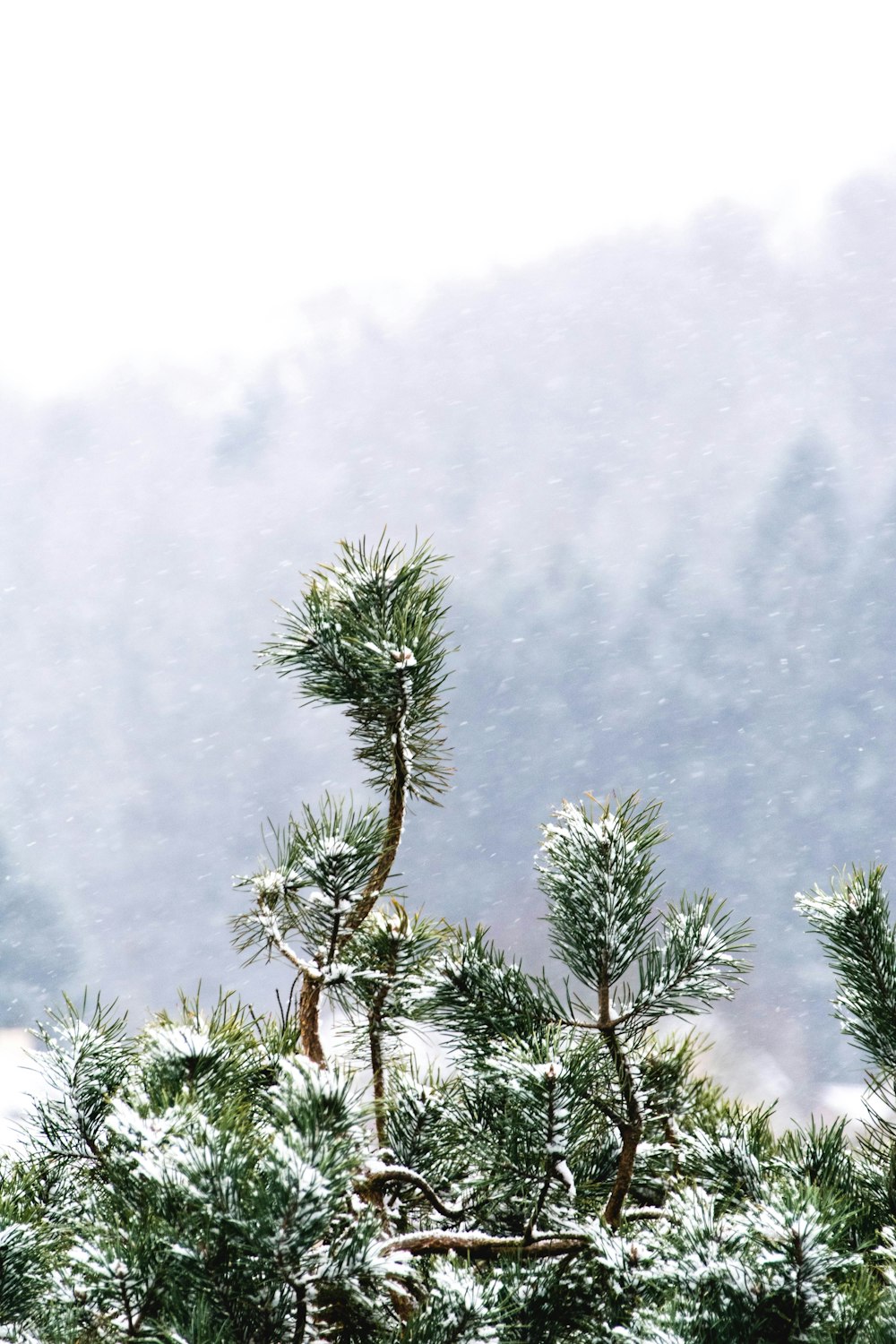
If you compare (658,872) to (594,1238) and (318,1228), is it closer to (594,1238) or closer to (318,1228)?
(594,1238)

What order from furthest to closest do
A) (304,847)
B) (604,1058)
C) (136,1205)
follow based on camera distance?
(304,847) → (604,1058) → (136,1205)

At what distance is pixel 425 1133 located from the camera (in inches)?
35.4

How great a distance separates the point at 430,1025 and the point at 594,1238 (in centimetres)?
26

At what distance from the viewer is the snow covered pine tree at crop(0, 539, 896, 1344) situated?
0.46 m

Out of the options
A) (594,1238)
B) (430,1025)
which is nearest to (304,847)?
(430,1025)

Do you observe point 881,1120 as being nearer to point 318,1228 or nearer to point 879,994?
point 879,994

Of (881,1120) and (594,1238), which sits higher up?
(881,1120)

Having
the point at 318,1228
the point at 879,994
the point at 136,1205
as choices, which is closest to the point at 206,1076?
the point at 136,1205

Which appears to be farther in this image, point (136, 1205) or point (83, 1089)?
point (83, 1089)

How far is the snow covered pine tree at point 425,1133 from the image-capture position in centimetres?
46

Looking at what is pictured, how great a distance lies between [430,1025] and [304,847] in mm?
203

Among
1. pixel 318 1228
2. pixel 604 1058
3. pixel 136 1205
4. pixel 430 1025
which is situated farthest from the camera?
pixel 430 1025

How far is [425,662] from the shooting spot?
0.91 metres

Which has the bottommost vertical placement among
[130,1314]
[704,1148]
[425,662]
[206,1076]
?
[130,1314]
